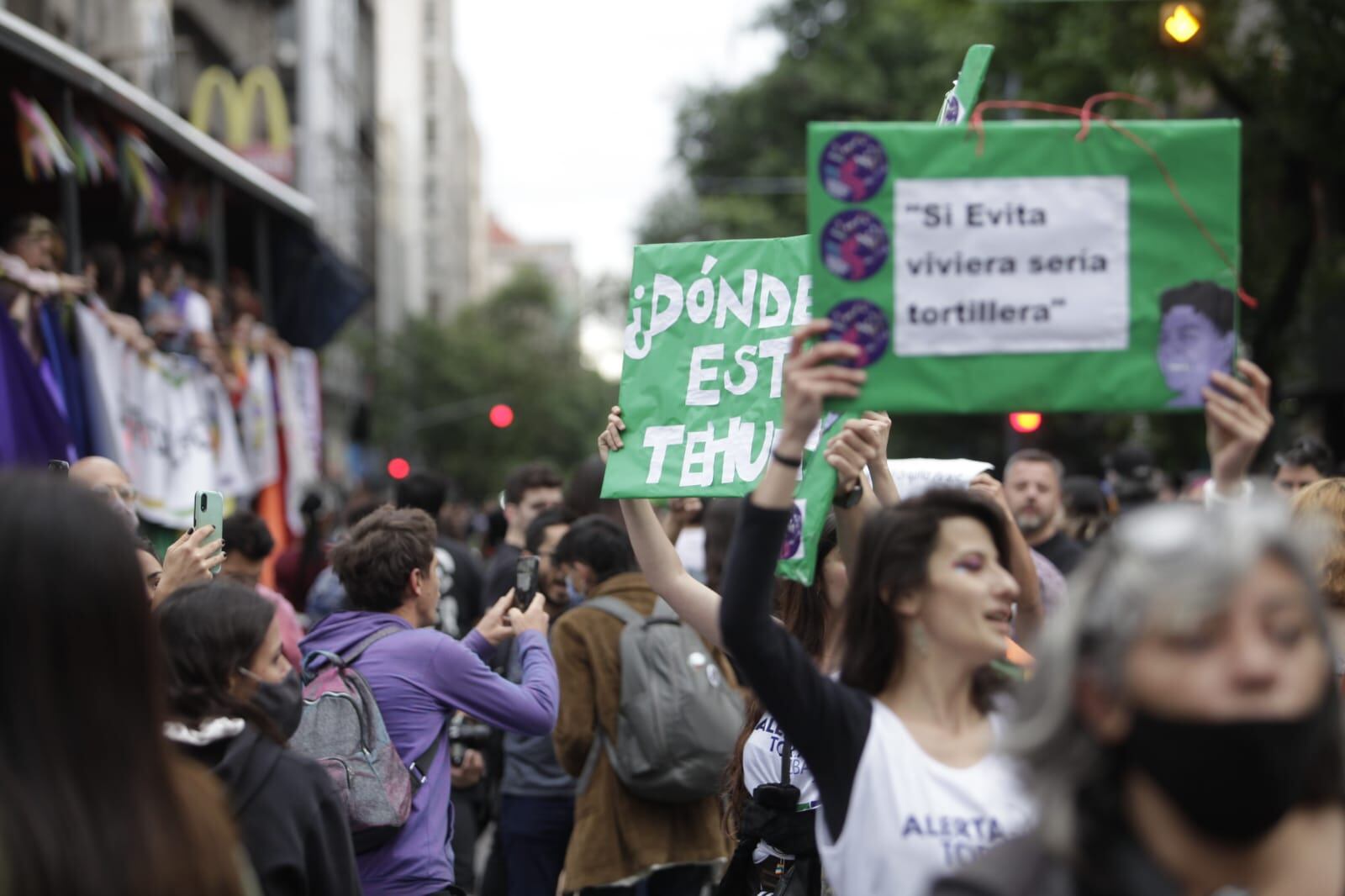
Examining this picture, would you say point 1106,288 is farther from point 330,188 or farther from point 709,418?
point 330,188

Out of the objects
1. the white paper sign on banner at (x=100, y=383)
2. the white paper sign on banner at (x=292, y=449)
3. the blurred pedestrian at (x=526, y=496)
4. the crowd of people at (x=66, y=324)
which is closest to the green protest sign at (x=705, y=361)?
the blurred pedestrian at (x=526, y=496)

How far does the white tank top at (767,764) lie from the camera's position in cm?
446

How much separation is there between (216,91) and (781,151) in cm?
1167

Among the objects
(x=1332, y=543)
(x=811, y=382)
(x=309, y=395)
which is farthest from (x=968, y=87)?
(x=309, y=395)

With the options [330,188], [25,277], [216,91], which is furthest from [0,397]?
[330,188]

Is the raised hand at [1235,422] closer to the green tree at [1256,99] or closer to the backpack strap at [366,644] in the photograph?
the backpack strap at [366,644]

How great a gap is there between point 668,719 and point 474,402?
50.3 m

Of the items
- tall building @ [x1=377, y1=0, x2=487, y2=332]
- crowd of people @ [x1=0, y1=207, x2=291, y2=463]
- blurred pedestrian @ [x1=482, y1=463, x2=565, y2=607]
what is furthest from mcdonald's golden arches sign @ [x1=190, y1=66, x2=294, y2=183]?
tall building @ [x1=377, y1=0, x2=487, y2=332]

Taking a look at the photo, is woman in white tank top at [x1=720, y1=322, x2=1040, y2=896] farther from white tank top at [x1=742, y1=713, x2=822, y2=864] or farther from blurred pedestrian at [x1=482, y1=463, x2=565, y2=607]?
blurred pedestrian at [x1=482, y1=463, x2=565, y2=607]

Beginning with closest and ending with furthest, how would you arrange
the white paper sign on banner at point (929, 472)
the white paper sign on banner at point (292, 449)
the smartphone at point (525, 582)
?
1. the white paper sign on banner at point (929, 472)
2. the smartphone at point (525, 582)
3. the white paper sign on banner at point (292, 449)

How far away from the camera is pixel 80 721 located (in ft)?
7.07

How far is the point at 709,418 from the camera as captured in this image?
4207mm

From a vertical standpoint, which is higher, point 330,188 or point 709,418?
point 330,188

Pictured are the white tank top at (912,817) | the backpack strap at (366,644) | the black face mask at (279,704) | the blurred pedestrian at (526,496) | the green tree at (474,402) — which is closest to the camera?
the white tank top at (912,817)
